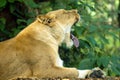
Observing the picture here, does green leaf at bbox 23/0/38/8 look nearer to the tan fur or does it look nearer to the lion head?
the lion head

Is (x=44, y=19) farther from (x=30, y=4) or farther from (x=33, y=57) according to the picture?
(x=30, y=4)

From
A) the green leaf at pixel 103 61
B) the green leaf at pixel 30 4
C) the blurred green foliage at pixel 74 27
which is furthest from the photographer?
the blurred green foliage at pixel 74 27

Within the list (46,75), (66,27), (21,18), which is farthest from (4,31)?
(46,75)

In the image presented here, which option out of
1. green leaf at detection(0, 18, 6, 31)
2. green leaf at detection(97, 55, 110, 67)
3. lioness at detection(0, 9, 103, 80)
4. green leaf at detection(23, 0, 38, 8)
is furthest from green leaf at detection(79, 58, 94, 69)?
green leaf at detection(0, 18, 6, 31)

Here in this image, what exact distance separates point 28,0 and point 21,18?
618 millimetres

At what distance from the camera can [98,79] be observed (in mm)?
5621

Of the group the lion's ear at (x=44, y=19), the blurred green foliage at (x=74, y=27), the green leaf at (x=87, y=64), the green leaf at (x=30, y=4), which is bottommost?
the green leaf at (x=87, y=64)

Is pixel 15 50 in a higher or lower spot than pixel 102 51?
higher

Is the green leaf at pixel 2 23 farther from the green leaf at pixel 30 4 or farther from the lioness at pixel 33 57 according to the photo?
the lioness at pixel 33 57

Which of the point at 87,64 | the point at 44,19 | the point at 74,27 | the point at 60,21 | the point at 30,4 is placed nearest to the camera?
the point at 44,19

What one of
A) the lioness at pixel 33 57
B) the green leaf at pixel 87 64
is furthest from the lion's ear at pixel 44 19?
the green leaf at pixel 87 64

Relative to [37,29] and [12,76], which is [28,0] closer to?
[37,29]

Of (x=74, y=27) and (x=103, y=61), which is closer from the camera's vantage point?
(x=103, y=61)

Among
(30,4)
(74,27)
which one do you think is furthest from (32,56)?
(74,27)
